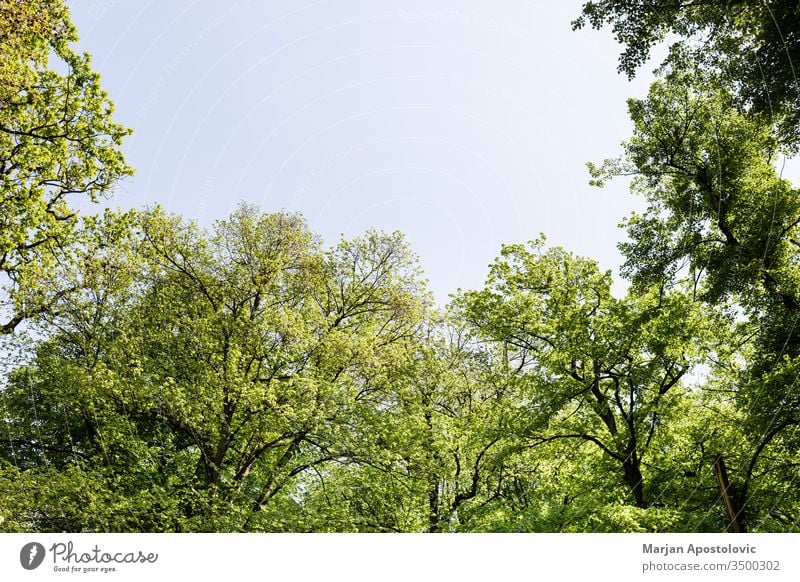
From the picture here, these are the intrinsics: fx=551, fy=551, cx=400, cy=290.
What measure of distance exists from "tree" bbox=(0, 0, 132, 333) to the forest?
0.17ft

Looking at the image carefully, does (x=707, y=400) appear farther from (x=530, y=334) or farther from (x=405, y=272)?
(x=405, y=272)

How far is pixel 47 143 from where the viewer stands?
10531 millimetres

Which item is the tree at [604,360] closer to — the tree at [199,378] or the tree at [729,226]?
the tree at [729,226]

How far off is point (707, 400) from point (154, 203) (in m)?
20.2

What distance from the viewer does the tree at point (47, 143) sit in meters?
9.84

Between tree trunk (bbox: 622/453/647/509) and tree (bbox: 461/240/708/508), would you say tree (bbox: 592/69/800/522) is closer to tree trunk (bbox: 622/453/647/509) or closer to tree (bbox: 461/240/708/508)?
tree (bbox: 461/240/708/508)

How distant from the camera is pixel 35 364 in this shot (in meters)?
19.3

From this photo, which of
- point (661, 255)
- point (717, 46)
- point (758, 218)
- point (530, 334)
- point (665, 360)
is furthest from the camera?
point (530, 334)

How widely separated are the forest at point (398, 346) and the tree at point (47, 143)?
0.05 meters
